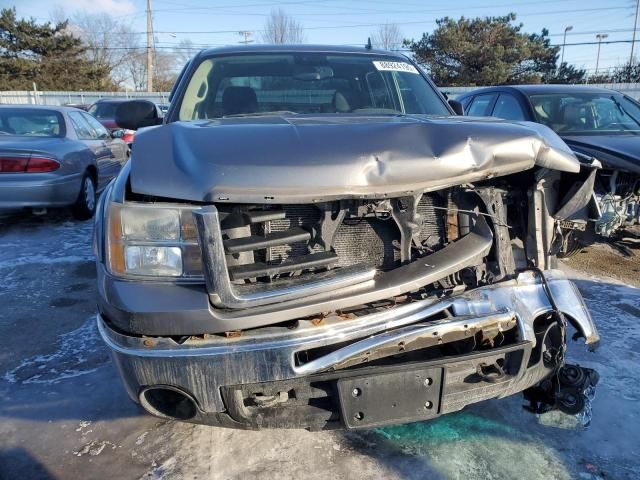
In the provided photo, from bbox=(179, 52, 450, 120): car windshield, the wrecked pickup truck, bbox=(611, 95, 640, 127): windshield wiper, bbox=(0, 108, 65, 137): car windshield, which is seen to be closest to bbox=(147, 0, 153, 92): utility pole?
bbox=(0, 108, 65, 137): car windshield

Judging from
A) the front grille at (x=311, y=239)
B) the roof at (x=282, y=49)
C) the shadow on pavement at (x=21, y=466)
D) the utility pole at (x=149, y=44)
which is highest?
the utility pole at (x=149, y=44)

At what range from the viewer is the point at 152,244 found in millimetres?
1845

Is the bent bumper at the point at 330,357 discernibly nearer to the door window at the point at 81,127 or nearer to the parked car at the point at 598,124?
the parked car at the point at 598,124

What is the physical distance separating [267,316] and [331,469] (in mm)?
892

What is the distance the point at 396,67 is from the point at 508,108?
12.0 feet

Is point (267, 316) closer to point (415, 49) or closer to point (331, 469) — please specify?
point (331, 469)

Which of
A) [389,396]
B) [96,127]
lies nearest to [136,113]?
[389,396]

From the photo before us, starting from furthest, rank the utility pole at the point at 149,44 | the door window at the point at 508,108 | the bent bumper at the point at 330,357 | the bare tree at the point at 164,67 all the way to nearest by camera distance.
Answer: the bare tree at the point at 164,67, the utility pole at the point at 149,44, the door window at the point at 508,108, the bent bumper at the point at 330,357

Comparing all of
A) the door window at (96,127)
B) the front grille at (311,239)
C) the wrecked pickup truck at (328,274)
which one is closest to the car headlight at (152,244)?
the wrecked pickup truck at (328,274)

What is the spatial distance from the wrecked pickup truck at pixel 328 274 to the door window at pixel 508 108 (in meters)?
4.48

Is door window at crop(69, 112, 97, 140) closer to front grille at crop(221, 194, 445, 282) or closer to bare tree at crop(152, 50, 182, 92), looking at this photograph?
front grille at crop(221, 194, 445, 282)

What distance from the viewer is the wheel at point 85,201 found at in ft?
21.6

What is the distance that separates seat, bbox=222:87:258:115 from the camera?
10.1ft

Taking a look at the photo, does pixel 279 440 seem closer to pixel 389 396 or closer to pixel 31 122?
pixel 389 396
